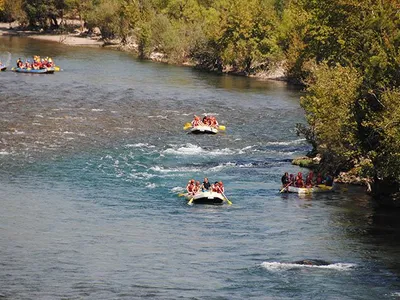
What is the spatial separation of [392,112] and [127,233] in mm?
17699

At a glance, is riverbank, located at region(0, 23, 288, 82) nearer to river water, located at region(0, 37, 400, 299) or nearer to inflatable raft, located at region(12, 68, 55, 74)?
inflatable raft, located at region(12, 68, 55, 74)

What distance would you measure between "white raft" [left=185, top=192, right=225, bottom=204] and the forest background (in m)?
9.33

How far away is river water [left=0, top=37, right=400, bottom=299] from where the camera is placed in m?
42.8

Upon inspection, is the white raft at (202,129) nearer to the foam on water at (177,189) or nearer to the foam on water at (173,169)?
the foam on water at (173,169)

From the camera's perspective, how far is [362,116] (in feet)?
184

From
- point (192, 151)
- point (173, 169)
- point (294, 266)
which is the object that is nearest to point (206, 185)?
point (173, 169)

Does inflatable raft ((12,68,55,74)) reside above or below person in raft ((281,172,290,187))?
below

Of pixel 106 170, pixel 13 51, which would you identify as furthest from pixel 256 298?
pixel 13 51

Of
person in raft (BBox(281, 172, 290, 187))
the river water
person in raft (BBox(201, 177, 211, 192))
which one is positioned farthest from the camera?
person in raft (BBox(281, 172, 290, 187))

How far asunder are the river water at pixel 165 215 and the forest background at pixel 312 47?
4.14 meters

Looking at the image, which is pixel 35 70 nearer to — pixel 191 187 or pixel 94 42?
pixel 94 42

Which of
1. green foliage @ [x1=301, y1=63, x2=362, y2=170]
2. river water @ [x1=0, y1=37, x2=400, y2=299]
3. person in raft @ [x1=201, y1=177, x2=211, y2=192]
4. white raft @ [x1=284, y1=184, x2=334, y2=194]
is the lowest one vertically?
river water @ [x1=0, y1=37, x2=400, y2=299]

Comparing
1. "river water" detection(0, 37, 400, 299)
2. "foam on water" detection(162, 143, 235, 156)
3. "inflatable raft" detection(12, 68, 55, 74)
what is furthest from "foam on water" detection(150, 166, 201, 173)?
"inflatable raft" detection(12, 68, 55, 74)

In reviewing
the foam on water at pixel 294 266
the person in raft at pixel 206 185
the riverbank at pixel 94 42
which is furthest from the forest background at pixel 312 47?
the person in raft at pixel 206 185
